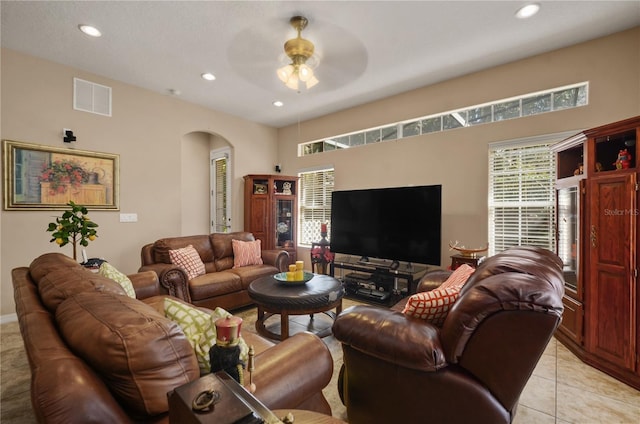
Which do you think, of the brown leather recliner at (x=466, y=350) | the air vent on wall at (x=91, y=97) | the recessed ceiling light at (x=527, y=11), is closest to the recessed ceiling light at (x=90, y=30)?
the air vent on wall at (x=91, y=97)

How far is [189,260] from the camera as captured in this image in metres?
3.44

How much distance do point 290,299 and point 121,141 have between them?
344cm

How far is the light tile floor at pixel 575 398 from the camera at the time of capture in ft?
5.80

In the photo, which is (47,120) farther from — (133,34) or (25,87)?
(133,34)

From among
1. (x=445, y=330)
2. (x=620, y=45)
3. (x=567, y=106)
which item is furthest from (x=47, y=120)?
(x=620, y=45)

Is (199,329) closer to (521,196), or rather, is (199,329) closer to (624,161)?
(624,161)

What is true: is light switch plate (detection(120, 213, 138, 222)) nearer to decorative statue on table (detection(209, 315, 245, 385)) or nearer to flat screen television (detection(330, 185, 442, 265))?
flat screen television (detection(330, 185, 442, 265))

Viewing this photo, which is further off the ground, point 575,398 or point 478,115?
point 478,115

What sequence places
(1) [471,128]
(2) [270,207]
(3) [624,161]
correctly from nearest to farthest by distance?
(3) [624,161] → (1) [471,128] → (2) [270,207]

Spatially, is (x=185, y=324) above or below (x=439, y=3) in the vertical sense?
below

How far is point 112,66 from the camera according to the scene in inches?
138

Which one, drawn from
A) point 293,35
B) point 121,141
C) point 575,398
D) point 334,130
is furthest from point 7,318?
point 575,398

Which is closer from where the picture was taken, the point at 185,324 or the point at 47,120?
the point at 185,324

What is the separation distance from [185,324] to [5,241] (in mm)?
3535
